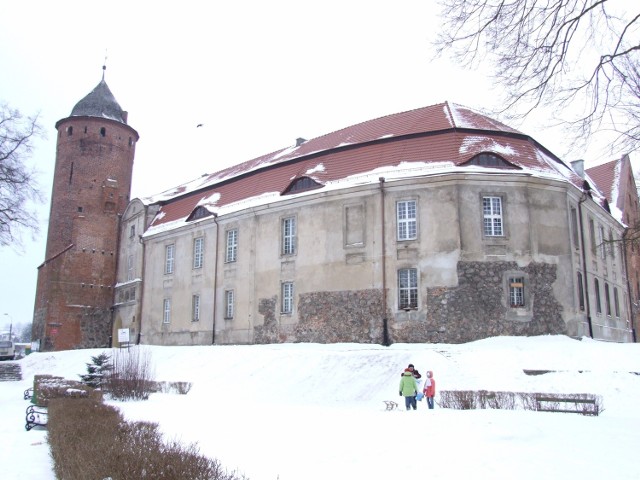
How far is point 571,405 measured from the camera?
13281 mm


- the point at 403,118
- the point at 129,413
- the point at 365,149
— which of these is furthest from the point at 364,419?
the point at 403,118

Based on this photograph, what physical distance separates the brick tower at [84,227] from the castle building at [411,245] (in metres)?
11.1

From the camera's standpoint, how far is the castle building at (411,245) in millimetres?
22812

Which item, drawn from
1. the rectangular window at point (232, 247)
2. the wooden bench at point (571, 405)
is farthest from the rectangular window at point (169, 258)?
the wooden bench at point (571, 405)

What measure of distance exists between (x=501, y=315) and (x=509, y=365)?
3936 mm

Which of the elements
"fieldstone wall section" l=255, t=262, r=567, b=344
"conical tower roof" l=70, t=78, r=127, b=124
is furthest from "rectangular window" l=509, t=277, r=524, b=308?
"conical tower roof" l=70, t=78, r=127, b=124

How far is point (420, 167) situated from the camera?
24078 millimetres

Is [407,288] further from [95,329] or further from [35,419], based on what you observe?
[95,329]

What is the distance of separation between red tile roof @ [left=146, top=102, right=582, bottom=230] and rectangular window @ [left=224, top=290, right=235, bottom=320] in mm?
4695

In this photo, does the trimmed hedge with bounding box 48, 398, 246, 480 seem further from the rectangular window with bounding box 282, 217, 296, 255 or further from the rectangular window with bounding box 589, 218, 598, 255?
the rectangular window with bounding box 589, 218, 598, 255

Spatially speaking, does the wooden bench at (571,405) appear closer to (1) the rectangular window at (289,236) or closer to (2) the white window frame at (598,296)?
(2) the white window frame at (598,296)

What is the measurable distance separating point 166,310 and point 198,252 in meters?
4.12

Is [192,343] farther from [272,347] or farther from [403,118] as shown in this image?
[403,118]

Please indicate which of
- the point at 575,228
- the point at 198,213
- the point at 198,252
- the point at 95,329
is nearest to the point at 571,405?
the point at 575,228
